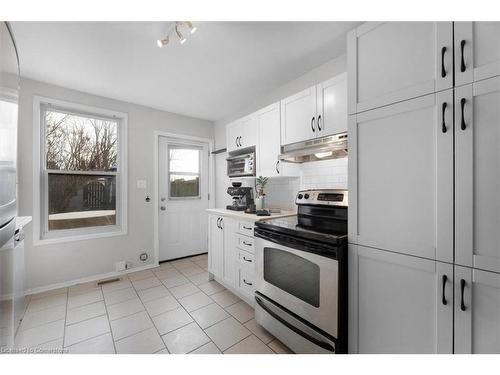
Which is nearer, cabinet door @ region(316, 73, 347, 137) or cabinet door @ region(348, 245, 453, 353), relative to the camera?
cabinet door @ region(348, 245, 453, 353)

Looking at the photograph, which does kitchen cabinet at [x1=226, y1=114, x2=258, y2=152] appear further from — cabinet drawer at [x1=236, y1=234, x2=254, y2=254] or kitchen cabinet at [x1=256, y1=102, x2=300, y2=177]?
cabinet drawer at [x1=236, y1=234, x2=254, y2=254]

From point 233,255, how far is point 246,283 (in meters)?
0.32

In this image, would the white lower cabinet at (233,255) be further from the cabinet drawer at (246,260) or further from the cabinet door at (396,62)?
the cabinet door at (396,62)

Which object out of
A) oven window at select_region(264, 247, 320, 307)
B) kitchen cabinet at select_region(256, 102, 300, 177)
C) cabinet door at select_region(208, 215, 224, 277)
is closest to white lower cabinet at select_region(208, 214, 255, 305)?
cabinet door at select_region(208, 215, 224, 277)

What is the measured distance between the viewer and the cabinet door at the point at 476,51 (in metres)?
0.88

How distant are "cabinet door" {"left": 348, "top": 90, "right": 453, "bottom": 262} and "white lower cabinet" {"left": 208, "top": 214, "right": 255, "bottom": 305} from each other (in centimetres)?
106

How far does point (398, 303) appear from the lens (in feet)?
3.72

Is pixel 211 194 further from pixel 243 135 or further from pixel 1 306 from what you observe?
pixel 1 306

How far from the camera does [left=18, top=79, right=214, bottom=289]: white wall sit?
2336 millimetres

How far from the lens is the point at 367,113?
49.1 inches

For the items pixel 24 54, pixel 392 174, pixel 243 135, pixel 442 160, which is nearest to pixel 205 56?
pixel 243 135

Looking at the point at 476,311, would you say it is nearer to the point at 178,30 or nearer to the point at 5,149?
the point at 5,149

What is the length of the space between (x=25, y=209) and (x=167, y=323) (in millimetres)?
2058

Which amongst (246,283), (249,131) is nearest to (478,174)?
(246,283)
